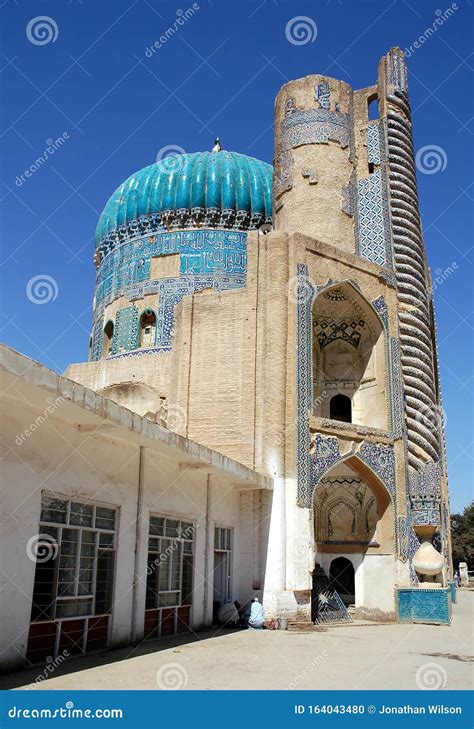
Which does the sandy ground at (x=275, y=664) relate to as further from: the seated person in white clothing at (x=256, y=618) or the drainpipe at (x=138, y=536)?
the seated person in white clothing at (x=256, y=618)

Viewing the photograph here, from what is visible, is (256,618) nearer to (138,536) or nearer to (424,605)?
(138,536)

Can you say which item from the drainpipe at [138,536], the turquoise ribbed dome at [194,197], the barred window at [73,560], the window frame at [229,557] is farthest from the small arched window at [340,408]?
the barred window at [73,560]

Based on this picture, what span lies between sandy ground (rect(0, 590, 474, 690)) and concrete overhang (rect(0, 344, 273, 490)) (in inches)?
98.6

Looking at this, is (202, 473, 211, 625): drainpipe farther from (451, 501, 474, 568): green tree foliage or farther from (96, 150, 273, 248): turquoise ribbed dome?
(451, 501, 474, 568): green tree foliage

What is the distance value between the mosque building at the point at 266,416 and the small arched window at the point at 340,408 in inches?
1.3

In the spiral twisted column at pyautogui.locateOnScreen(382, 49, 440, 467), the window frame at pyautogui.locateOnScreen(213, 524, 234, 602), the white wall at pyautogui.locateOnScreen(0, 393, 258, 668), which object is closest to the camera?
the white wall at pyautogui.locateOnScreen(0, 393, 258, 668)

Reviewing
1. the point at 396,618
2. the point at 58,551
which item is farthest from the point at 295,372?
the point at 58,551

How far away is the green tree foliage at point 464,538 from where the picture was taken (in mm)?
41219

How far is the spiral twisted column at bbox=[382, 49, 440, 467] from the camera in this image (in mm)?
15711

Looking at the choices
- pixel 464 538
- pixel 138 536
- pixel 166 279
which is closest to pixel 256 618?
pixel 138 536

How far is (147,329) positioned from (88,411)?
13312 millimetres

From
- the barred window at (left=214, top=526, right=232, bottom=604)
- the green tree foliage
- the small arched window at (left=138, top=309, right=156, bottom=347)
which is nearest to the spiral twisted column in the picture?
the barred window at (left=214, top=526, right=232, bottom=604)

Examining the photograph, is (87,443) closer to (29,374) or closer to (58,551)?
(58,551)

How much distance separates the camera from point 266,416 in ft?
43.2
